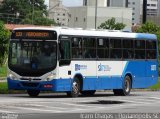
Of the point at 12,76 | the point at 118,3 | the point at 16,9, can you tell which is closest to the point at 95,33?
the point at 12,76

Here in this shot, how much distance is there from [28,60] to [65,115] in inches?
369

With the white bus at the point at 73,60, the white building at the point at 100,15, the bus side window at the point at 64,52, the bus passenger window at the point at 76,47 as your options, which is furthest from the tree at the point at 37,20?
the bus side window at the point at 64,52

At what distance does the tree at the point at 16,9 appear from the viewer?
525ft

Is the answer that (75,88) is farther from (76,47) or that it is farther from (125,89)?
(125,89)

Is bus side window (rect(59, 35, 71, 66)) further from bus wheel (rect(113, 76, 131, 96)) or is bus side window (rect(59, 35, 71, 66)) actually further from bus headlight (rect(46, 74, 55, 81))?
bus wheel (rect(113, 76, 131, 96))

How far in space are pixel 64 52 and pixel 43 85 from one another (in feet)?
5.62

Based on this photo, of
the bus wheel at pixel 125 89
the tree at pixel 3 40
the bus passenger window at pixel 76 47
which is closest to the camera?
the bus passenger window at pixel 76 47

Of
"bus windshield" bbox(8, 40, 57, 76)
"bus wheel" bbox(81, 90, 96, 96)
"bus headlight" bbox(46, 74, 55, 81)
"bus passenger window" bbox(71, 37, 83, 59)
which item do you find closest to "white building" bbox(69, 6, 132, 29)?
"bus wheel" bbox(81, 90, 96, 96)

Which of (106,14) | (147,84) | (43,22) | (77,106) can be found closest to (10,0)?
(43,22)

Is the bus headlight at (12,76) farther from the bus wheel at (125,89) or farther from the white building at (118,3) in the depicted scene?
the white building at (118,3)

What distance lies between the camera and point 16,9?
6383 inches

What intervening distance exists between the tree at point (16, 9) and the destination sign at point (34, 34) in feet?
426

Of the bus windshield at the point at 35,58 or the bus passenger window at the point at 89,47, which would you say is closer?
the bus windshield at the point at 35,58

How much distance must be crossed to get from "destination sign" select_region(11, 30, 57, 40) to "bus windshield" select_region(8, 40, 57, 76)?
0.24m
